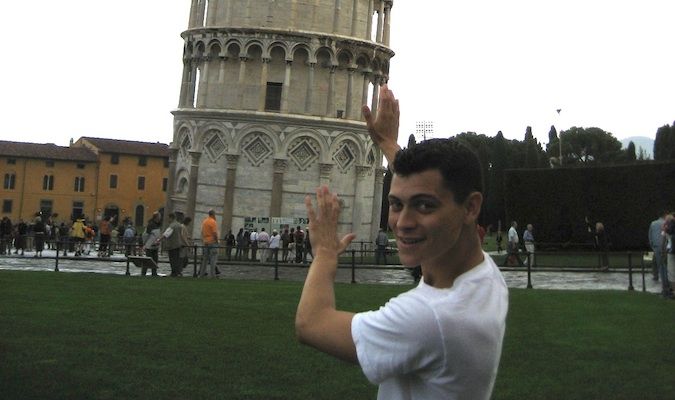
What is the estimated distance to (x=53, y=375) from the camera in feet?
28.0

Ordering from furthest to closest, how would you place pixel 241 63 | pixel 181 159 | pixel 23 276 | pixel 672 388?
pixel 181 159
pixel 241 63
pixel 23 276
pixel 672 388

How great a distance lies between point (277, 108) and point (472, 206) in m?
39.6

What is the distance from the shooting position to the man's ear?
2984mm

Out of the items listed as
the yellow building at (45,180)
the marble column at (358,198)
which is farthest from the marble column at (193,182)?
the yellow building at (45,180)

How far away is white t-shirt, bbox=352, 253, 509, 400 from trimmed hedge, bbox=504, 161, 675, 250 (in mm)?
36594

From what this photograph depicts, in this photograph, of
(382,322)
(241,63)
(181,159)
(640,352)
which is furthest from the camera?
(181,159)

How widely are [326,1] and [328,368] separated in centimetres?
3433

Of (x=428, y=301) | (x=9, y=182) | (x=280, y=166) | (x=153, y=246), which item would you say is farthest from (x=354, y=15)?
(x=9, y=182)

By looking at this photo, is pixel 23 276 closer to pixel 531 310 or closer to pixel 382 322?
pixel 531 310

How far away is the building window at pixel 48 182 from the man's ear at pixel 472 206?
93980mm

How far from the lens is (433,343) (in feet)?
8.80

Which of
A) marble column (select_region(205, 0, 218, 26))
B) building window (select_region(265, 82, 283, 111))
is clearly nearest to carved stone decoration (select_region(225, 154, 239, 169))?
building window (select_region(265, 82, 283, 111))

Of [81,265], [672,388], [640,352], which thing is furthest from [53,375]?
[81,265]

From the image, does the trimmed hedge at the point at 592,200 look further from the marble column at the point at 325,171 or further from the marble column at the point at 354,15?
the marble column at the point at 354,15
